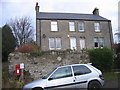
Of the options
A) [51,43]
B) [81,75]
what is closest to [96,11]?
[51,43]

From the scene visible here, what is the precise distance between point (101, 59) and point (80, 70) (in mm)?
6613

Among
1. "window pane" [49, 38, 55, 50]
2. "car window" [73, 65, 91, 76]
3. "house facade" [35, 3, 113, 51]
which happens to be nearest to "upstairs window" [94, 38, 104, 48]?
"house facade" [35, 3, 113, 51]

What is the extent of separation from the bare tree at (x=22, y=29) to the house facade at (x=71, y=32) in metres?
10.4

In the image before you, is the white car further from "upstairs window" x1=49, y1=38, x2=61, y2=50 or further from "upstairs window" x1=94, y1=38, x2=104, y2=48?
"upstairs window" x1=94, y1=38, x2=104, y2=48

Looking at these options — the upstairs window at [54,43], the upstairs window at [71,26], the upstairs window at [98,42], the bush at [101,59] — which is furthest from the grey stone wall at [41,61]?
the upstairs window at [98,42]

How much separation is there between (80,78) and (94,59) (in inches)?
261

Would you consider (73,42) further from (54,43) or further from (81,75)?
(81,75)

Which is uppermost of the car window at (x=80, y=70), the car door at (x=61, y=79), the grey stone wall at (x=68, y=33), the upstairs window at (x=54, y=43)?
the grey stone wall at (x=68, y=33)

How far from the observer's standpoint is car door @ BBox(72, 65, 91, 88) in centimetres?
704

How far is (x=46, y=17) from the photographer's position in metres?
22.6

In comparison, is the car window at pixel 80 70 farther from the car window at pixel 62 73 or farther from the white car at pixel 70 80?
the car window at pixel 62 73

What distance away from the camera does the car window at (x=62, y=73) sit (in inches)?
284

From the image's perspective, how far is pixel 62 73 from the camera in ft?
24.1

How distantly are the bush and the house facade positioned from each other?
8975 mm
